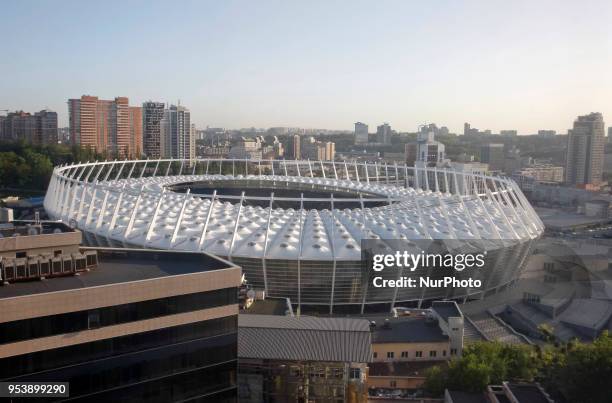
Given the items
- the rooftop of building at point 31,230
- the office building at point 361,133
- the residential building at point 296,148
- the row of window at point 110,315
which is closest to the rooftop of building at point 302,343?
the row of window at point 110,315

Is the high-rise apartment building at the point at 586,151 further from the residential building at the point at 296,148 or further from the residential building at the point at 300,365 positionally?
the residential building at the point at 300,365

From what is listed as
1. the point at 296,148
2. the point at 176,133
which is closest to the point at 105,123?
the point at 176,133

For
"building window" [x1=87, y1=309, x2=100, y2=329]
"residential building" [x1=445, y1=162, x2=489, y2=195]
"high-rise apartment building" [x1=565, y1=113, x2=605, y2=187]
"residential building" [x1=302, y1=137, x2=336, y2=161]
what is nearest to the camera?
"building window" [x1=87, y1=309, x2=100, y2=329]

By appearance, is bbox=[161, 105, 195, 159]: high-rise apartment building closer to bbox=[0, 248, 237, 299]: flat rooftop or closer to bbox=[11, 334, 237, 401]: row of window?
bbox=[0, 248, 237, 299]: flat rooftop

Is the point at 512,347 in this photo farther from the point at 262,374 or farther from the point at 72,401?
the point at 72,401

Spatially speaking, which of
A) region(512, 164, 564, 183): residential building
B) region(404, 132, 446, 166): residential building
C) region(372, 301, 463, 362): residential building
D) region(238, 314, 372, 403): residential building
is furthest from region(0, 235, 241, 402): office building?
region(512, 164, 564, 183): residential building

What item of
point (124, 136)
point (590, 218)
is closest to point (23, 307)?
point (590, 218)
